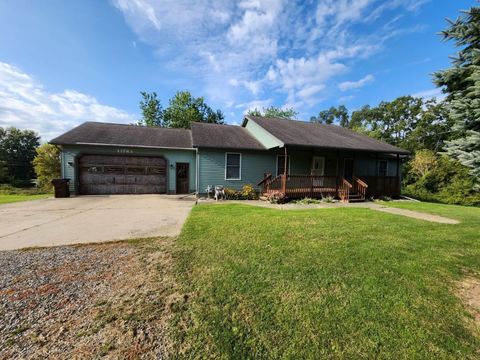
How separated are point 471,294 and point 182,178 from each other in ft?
41.7

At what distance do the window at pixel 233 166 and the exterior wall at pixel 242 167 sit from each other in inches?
7.0

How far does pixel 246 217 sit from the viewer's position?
6691 mm

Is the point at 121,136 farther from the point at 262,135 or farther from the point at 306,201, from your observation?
the point at 306,201

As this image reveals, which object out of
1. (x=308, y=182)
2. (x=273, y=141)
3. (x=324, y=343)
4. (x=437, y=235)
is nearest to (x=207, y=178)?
(x=273, y=141)

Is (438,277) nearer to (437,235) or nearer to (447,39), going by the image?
(437,235)

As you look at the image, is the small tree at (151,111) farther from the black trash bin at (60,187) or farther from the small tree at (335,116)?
the small tree at (335,116)

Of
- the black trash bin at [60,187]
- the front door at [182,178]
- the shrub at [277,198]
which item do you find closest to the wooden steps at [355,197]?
the shrub at [277,198]

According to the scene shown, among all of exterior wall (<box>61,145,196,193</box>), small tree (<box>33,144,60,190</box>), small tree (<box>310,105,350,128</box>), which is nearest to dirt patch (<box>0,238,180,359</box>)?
exterior wall (<box>61,145,196,193</box>)

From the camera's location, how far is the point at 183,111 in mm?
29438

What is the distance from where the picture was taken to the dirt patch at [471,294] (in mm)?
2473

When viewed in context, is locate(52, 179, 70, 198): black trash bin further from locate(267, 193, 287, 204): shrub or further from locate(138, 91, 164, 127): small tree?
locate(138, 91, 164, 127): small tree

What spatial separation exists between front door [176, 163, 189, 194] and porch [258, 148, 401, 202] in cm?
476

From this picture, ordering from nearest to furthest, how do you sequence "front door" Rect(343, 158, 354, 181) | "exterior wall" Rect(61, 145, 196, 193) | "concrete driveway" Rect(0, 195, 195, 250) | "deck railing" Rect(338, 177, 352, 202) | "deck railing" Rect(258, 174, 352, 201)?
"concrete driveway" Rect(0, 195, 195, 250)
"deck railing" Rect(258, 174, 352, 201)
"deck railing" Rect(338, 177, 352, 202)
"exterior wall" Rect(61, 145, 196, 193)
"front door" Rect(343, 158, 354, 181)

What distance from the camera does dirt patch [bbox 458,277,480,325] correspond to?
2473mm
